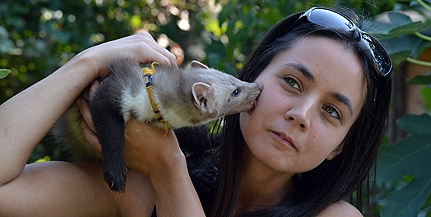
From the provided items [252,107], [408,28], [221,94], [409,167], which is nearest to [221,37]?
[408,28]

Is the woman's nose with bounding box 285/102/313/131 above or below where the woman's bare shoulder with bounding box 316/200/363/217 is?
above

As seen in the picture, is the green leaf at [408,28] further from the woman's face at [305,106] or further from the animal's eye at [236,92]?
the animal's eye at [236,92]

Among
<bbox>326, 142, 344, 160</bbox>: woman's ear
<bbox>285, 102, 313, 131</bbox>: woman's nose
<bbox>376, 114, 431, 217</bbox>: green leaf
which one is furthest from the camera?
<bbox>376, 114, 431, 217</bbox>: green leaf

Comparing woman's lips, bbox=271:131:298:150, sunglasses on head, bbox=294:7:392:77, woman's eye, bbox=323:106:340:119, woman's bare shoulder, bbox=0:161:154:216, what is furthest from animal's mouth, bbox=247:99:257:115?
woman's bare shoulder, bbox=0:161:154:216

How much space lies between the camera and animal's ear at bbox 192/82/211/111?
8.44 ft

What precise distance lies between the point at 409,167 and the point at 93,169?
4.32 feet

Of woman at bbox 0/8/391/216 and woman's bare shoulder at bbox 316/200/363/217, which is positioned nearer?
woman at bbox 0/8/391/216

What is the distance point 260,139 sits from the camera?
243 cm

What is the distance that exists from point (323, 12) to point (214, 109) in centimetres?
55

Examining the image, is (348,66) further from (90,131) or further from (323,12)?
(90,131)

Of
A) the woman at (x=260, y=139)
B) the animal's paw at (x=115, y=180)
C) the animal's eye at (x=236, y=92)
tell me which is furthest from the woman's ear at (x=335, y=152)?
the animal's paw at (x=115, y=180)

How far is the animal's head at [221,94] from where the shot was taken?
Result: 8.26 ft

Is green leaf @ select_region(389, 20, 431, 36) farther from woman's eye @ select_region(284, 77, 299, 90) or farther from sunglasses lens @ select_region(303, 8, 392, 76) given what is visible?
woman's eye @ select_region(284, 77, 299, 90)

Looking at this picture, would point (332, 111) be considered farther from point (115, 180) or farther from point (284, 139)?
point (115, 180)
